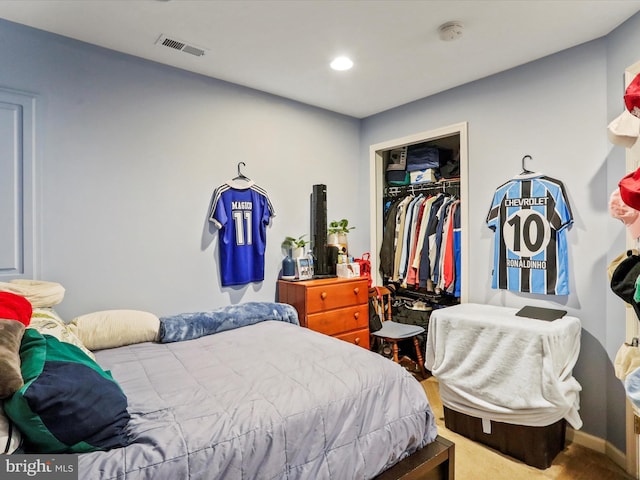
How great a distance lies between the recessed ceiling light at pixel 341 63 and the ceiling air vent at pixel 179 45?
89 centimetres

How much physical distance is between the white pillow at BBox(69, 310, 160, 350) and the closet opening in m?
2.30

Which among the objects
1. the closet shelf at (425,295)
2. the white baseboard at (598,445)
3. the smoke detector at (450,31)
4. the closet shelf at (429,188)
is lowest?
the white baseboard at (598,445)

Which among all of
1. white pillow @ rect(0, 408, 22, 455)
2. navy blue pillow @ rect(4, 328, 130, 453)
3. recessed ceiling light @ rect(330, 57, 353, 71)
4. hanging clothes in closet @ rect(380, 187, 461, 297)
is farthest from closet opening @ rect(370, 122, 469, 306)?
white pillow @ rect(0, 408, 22, 455)

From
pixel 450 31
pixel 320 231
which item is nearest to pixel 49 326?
pixel 320 231

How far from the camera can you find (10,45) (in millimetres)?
2078

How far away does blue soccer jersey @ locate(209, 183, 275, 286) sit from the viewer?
9.47 ft

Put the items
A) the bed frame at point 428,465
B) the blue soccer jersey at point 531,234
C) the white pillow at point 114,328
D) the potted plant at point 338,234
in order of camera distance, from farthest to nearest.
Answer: the potted plant at point 338,234 → the blue soccer jersey at point 531,234 → the white pillow at point 114,328 → the bed frame at point 428,465

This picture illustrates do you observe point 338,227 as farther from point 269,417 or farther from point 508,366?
point 269,417

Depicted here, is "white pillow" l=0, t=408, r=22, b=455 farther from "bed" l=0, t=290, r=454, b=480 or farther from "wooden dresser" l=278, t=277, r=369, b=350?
"wooden dresser" l=278, t=277, r=369, b=350

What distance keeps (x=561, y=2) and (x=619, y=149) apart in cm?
90

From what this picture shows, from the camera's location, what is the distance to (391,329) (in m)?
3.45

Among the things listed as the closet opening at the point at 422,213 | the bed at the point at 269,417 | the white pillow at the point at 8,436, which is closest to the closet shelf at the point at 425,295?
the closet opening at the point at 422,213

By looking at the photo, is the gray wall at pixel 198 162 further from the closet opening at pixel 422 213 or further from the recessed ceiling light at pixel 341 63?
the recessed ceiling light at pixel 341 63

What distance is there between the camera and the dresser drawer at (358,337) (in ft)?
10.4
